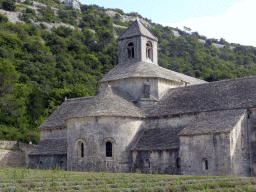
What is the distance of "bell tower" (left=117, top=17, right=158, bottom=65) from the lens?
3903 cm

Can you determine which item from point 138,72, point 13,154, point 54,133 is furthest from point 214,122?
point 13,154

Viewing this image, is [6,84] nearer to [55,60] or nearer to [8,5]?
[55,60]

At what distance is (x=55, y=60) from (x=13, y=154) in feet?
125

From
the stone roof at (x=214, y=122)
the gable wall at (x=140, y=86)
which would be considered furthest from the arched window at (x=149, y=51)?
the stone roof at (x=214, y=122)

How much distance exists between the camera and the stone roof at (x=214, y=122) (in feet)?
90.1

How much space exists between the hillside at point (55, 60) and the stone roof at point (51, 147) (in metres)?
12.4

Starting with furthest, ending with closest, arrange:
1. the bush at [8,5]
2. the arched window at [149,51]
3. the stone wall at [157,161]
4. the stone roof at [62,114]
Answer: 1. the bush at [8,5]
2. the arched window at [149,51]
3. the stone roof at [62,114]
4. the stone wall at [157,161]

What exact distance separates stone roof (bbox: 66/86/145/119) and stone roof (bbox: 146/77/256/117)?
5.96 feet

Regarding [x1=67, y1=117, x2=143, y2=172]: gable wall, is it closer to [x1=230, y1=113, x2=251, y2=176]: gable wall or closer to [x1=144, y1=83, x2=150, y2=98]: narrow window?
[x1=144, y1=83, x2=150, y2=98]: narrow window

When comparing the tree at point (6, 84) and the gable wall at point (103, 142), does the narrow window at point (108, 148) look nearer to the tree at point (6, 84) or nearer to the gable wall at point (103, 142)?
the gable wall at point (103, 142)

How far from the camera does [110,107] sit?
32000 millimetres

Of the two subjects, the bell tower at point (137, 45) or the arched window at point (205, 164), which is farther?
the bell tower at point (137, 45)

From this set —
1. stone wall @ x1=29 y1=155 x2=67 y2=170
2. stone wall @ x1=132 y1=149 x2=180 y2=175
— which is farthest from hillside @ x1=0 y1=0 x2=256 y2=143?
stone wall @ x1=132 y1=149 x2=180 y2=175

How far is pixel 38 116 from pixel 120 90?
2798 centimetres
